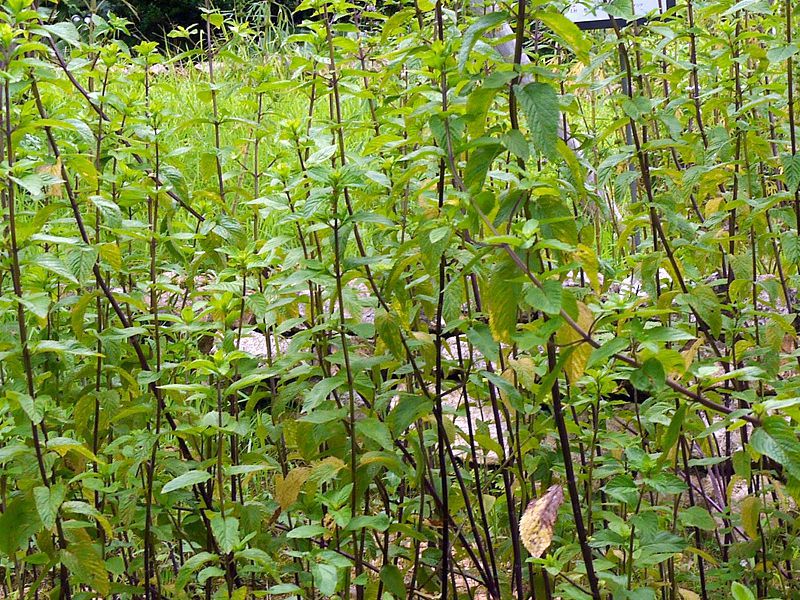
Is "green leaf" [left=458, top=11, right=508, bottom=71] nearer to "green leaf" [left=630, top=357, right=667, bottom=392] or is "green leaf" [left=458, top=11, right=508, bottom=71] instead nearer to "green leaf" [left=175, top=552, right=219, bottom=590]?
"green leaf" [left=630, top=357, right=667, bottom=392]

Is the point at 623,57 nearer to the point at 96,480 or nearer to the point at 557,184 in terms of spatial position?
the point at 557,184

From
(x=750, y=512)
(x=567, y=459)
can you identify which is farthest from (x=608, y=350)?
(x=750, y=512)

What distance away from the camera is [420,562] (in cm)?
244

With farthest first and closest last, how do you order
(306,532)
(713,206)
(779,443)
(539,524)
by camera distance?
(713,206) → (306,532) → (539,524) → (779,443)

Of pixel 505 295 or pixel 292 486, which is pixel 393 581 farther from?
pixel 505 295

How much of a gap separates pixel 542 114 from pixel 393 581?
1153 millimetres

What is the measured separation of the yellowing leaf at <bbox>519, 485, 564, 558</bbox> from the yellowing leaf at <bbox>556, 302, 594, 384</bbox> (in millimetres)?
280

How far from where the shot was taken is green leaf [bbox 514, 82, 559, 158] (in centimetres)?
163

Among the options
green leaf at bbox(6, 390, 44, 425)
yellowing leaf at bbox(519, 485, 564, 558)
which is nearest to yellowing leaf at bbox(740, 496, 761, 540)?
yellowing leaf at bbox(519, 485, 564, 558)

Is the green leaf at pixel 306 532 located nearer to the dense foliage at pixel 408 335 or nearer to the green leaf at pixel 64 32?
the dense foliage at pixel 408 335

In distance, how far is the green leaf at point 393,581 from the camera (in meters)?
2.18

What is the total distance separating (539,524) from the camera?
1830 mm

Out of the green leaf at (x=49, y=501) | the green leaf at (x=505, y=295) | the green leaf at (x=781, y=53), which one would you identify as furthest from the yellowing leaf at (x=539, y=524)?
the green leaf at (x=781, y=53)

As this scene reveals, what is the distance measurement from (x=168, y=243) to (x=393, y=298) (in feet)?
2.08
